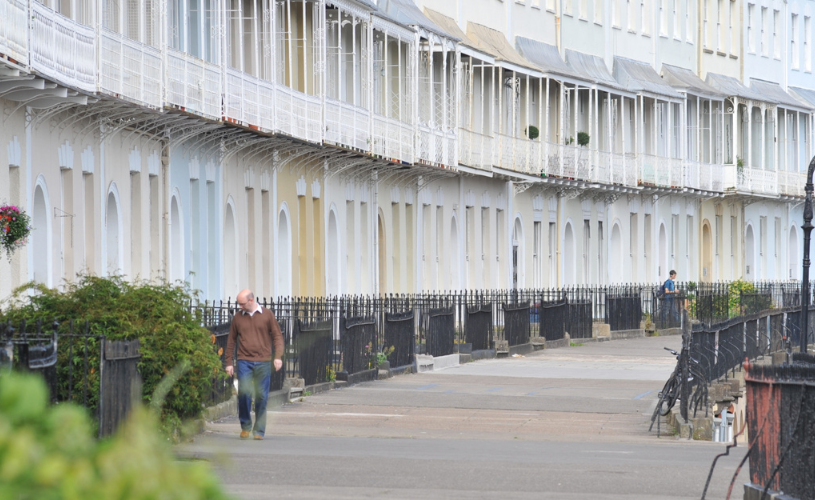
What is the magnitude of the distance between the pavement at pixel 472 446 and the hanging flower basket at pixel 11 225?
322cm

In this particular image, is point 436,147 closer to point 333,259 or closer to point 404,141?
point 404,141

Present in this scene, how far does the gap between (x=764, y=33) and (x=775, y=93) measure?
265cm

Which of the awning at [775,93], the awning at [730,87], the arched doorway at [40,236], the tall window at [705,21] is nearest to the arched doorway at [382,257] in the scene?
the arched doorway at [40,236]

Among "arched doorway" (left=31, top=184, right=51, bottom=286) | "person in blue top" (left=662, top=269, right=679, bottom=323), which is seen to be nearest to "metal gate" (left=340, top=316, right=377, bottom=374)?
"arched doorway" (left=31, top=184, right=51, bottom=286)

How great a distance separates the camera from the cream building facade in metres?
21.0

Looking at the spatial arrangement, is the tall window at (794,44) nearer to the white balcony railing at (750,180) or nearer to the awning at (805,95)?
the awning at (805,95)

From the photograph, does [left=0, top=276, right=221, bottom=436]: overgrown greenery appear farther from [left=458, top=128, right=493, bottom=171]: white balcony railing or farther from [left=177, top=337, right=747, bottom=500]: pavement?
[left=458, top=128, right=493, bottom=171]: white balcony railing

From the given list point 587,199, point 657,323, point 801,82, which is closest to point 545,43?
point 587,199

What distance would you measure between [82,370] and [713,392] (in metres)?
10.1

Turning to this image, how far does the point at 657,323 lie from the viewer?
42812mm

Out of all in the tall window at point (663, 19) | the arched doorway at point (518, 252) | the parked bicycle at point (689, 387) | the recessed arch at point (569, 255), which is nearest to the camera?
the parked bicycle at point (689, 387)

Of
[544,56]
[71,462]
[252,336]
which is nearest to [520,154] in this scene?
[544,56]

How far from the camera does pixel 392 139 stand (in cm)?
3447

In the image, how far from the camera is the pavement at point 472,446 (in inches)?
430
